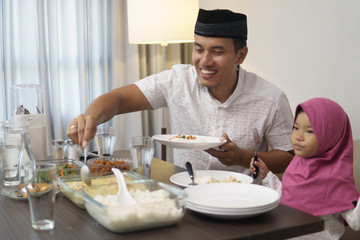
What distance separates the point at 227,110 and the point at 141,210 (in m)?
1.29

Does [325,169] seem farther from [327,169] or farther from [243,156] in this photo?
[243,156]

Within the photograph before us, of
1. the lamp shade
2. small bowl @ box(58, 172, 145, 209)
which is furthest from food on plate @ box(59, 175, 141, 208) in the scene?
the lamp shade

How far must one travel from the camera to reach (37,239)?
3.28 feet

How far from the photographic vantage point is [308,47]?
2848 millimetres

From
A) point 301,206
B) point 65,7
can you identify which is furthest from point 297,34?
point 65,7

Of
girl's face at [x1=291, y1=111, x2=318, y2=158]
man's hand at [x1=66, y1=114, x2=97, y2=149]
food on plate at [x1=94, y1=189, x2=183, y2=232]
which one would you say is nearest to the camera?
food on plate at [x1=94, y1=189, x2=183, y2=232]

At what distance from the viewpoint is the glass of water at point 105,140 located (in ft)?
5.78

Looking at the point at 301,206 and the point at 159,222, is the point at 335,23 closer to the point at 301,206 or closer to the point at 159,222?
the point at 301,206

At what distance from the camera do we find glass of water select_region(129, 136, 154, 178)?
58.4 inches

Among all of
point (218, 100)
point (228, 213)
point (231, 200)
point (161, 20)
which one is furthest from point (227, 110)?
point (161, 20)

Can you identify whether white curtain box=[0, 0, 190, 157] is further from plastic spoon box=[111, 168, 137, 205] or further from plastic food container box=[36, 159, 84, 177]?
plastic spoon box=[111, 168, 137, 205]

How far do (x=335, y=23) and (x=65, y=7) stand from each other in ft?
7.65

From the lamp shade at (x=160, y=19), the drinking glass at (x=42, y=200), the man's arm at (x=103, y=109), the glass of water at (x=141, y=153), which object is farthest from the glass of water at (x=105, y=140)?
the lamp shade at (x=160, y=19)

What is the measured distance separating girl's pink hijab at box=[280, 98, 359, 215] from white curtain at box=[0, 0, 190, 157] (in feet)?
8.77
